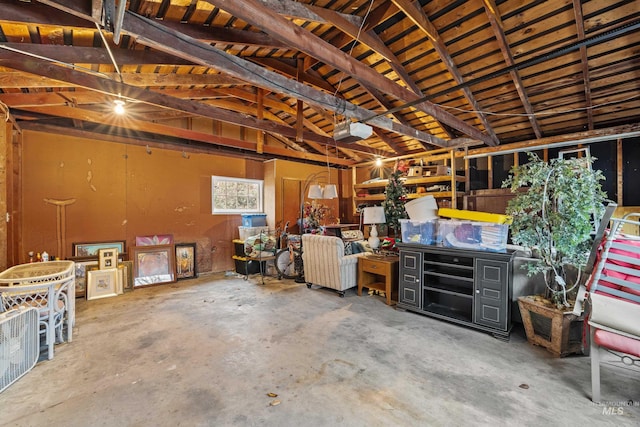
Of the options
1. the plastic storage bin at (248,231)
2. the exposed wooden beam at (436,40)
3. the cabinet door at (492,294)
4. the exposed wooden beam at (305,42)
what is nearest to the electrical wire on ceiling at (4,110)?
the exposed wooden beam at (305,42)

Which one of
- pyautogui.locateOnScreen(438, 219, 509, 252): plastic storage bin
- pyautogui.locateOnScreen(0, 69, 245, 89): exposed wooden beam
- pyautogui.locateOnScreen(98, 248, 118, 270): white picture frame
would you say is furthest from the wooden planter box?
pyautogui.locateOnScreen(98, 248, 118, 270): white picture frame

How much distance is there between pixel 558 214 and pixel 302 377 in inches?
114

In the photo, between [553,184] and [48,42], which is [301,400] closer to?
[553,184]

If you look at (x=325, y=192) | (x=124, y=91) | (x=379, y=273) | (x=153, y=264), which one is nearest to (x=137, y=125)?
(x=124, y=91)

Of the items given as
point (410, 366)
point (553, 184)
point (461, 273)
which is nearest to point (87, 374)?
point (410, 366)

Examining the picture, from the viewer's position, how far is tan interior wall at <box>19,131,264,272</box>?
4.57 m

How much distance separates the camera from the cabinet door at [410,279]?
3.73 m

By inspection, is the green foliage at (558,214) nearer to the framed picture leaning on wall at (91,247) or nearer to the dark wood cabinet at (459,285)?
the dark wood cabinet at (459,285)

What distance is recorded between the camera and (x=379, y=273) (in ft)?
14.0

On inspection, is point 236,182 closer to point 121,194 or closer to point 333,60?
point 121,194

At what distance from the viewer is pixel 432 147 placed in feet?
21.9

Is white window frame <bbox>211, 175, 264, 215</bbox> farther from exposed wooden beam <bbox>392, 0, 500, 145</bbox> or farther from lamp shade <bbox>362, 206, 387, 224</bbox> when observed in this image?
exposed wooden beam <bbox>392, 0, 500, 145</bbox>

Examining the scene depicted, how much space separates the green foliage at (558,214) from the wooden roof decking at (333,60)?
1141mm

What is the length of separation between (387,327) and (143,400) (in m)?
2.54
